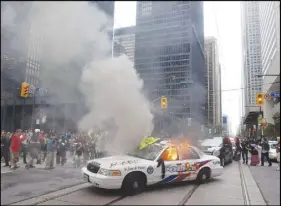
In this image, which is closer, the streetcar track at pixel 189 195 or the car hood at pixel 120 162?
the streetcar track at pixel 189 195

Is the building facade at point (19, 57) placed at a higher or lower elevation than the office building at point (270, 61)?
lower

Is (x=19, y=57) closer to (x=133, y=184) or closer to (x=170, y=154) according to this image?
(x=133, y=184)

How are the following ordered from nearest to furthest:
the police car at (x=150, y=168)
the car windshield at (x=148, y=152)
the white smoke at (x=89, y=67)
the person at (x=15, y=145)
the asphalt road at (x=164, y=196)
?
1. the white smoke at (x=89, y=67)
2. the asphalt road at (x=164, y=196)
3. the police car at (x=150, y=168)
4. the car windshield at (x=148, y=152)
5. the person at (x=15, y=145)

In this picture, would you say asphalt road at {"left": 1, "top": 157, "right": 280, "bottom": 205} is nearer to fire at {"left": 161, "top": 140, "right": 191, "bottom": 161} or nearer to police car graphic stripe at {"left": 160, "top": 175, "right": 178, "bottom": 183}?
police car graphic stripe at {"left": 160, "top": 175, "right": 178, "bottom": 183}

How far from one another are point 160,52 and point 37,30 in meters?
6.80

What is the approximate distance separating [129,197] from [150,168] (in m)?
0.94

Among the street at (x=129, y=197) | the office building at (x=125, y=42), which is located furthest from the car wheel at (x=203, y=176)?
the office building at (x=125, y=42)

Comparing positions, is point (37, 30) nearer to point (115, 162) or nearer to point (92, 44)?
point (92, 44)

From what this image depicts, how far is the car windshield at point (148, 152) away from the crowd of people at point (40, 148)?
12.8 feet

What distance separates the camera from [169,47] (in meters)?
11.0

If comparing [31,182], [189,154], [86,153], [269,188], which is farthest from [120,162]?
[86,153]

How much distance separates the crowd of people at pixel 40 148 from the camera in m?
8.87

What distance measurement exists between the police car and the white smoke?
4.10 ft

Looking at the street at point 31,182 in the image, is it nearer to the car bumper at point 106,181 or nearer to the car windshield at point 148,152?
the car bumper at point 106,181
